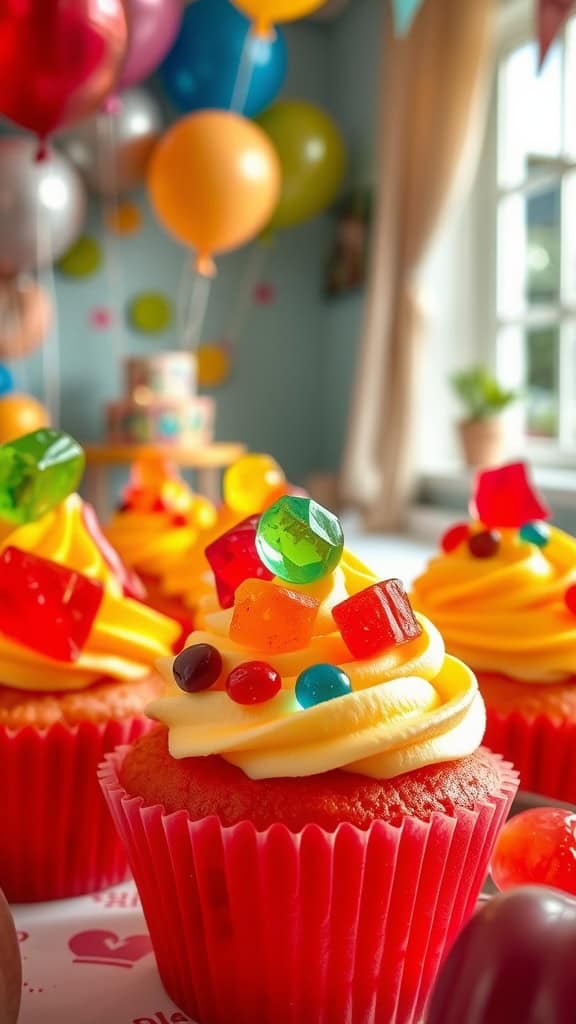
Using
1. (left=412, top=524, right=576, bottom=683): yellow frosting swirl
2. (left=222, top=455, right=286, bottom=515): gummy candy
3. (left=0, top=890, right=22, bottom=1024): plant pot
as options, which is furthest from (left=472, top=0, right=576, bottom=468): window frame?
(left=0, top=890, right=22, bottom=1024): plant pot

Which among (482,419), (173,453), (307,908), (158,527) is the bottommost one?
(173,453)

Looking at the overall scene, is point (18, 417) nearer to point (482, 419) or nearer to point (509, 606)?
point (482, 419)

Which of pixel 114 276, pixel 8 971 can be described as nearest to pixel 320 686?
pixel 8 971

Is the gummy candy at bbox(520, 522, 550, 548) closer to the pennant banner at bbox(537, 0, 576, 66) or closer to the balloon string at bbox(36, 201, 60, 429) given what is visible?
the pennant banner at bbox(537, 0, 576, 66)

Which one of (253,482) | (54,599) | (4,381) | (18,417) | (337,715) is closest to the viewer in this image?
(337,715)

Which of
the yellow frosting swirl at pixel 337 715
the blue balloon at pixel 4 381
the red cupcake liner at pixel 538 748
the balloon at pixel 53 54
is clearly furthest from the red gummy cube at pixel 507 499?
the blue balloon at pixel 4 381

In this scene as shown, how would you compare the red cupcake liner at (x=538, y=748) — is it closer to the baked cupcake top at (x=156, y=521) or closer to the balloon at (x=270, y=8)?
the baked cupcake top at (x=156, y=521)

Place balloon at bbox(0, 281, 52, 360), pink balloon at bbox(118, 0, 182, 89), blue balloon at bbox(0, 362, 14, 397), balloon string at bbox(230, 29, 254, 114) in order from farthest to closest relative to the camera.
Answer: balloon at bbox(0, 281, 52, 360) → balloon string at bbox(230, 29, 254, 114) → blue balloon at bbox(0, 362, 14, 397) → pink balloon at bbox(118, 0, 182, 89)
